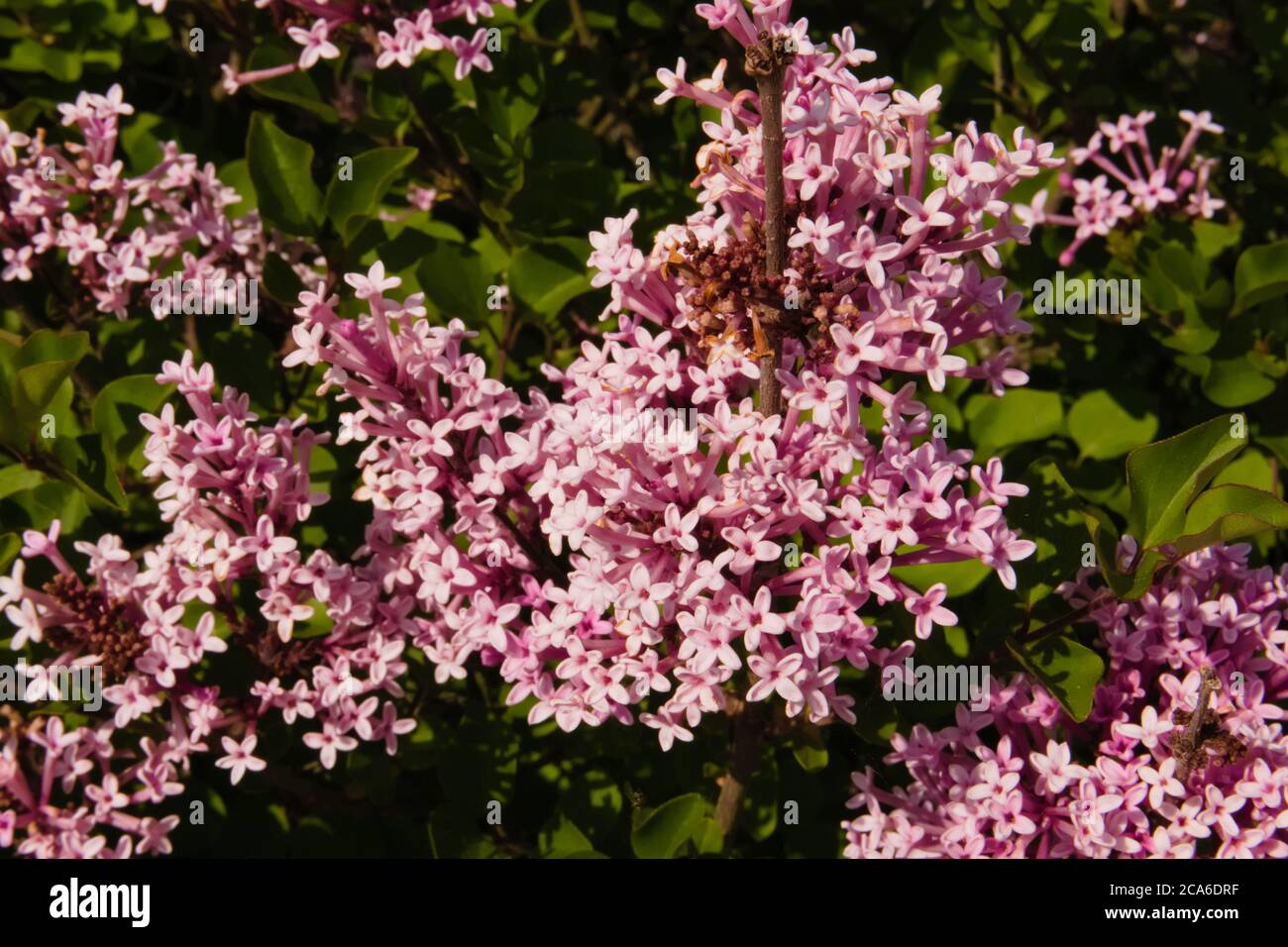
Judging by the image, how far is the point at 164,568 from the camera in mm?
2480

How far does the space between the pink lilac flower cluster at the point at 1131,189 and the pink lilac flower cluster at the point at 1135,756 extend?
3.80 feet

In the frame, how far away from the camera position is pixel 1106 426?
317 centimetres

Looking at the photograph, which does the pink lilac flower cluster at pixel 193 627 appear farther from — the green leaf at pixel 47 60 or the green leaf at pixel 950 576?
the green leaf at pixel 47 60

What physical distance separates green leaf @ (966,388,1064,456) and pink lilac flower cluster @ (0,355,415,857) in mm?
1507

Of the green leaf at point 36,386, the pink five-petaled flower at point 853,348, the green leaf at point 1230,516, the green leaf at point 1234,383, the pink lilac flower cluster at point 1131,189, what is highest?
the pink lilac flower cluster at point 1131,189

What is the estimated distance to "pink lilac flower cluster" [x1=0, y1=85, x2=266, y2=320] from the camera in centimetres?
294

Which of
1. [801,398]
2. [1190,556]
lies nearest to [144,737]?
[801,398]

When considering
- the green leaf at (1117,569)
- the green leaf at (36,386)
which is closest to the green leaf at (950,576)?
the green leaf at (1117,569)

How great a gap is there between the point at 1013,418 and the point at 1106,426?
0.46 meters

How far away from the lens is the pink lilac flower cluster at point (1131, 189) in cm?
326

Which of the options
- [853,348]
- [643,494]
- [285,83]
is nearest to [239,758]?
[643,494]

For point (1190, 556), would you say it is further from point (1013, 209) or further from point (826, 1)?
point (826, 1)

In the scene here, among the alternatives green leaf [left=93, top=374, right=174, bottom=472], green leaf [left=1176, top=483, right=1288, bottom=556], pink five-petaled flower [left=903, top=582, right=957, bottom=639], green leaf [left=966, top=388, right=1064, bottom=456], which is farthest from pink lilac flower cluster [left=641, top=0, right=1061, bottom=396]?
green leaf [left=93, top=374, right=174, bottom=472]

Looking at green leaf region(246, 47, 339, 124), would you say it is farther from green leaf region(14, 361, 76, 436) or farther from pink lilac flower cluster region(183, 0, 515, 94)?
green leaf region(14, 361, 76, 436)
